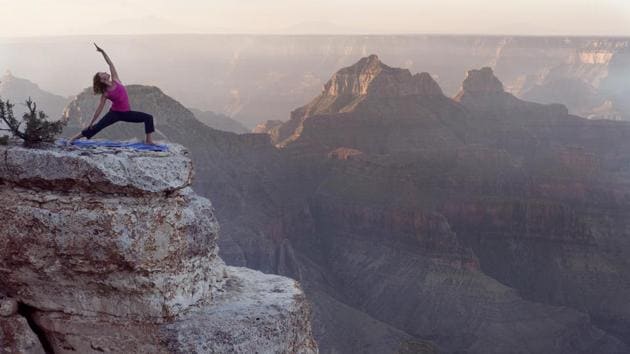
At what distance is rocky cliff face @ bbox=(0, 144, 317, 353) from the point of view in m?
10.1

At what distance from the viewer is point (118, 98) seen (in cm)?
1210

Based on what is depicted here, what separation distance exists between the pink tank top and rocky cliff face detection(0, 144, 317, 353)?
149 cm

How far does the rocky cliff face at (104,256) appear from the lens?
10148mm

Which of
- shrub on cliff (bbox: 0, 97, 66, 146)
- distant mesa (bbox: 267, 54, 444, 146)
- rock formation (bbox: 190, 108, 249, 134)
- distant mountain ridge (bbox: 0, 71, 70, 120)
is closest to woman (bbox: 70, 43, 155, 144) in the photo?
shrub on cliff (bbox: 0, 97, 66, 146)

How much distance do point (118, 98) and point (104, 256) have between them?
3327 mm

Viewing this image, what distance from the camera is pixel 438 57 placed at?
197 m

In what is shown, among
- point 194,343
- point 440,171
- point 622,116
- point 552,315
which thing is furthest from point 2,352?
point 622,116

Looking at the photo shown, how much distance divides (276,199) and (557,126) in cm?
5204

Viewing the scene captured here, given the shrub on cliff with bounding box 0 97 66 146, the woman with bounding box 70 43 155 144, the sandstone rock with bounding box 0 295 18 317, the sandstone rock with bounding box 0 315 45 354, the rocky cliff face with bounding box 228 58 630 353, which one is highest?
the woman with bounding box 70 43 155 144

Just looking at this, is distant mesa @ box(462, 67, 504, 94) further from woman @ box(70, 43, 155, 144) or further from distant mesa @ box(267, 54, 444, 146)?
woman @ box(70, 43, 155, 144)

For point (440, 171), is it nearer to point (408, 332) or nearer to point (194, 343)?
point (408, 332)

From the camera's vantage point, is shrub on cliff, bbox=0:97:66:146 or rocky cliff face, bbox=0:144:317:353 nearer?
rocky cliff face, bbox=0:144:317:353

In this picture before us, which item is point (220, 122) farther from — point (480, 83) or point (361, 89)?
point (480, 83)

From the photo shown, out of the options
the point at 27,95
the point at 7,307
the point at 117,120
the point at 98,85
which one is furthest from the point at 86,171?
the point at 27,95
